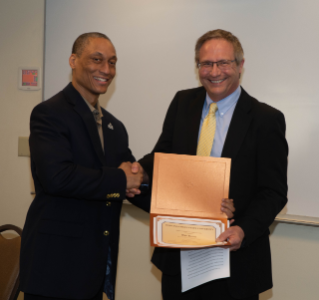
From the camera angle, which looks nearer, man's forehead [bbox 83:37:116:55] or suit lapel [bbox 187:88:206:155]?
suit lapel [bbox 187:88:206:155]

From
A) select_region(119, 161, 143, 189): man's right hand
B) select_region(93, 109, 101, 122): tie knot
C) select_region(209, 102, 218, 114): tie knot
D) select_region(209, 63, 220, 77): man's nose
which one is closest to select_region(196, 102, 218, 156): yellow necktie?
select_region(209, 102, 218, 114): tie knot

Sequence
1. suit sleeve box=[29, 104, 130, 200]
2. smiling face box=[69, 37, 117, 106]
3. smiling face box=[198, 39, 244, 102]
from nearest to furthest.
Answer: suit sleeve box=[29, 104, 130, 200] < smiling face box=[198, 39, 244, 102] < smiling face box=[69, 37, 117, 106]

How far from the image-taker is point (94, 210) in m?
1.99

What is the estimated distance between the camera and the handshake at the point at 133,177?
2.05 m

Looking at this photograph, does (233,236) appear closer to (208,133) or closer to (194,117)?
(208,133)

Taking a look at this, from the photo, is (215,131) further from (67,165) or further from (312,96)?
(312,96)

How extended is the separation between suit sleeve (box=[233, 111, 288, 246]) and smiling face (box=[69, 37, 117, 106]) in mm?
952

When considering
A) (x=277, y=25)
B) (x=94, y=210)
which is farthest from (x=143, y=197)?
(x=277, y=25)

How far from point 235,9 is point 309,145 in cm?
124

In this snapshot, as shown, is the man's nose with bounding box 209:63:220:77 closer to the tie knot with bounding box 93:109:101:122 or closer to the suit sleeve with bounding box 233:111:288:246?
the suit sleeve with bounding box 233:111:288:246

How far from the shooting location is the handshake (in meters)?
2.05

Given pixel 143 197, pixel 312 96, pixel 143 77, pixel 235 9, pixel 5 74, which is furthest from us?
pixel 5 74

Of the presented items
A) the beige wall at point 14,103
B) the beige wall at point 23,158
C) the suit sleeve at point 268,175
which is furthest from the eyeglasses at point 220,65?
the beige wall at point 14,103

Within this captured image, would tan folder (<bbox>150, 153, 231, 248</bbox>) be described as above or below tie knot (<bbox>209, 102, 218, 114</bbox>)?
below
